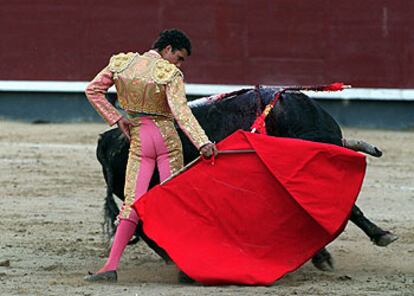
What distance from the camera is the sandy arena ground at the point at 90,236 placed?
4562mm

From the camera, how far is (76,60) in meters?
11.3

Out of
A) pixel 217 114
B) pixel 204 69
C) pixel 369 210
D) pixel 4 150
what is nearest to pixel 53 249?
pixel 217 114

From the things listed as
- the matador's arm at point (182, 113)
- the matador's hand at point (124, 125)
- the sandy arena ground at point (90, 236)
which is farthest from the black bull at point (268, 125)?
the matador's arm at point (182, 113)

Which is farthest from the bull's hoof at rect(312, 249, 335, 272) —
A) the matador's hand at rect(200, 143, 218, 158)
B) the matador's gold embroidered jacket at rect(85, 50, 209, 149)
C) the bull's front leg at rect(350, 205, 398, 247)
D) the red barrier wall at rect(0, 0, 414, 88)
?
the red barrier wall at rect(0, 0, 414, 88)

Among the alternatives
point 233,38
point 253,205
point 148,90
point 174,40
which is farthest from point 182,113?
point 233,38

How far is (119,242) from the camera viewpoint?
4723 millimetres

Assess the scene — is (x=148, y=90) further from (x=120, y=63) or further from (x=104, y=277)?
(x=104, y=277)

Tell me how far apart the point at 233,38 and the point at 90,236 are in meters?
5.23

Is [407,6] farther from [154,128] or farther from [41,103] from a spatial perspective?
[154,128]

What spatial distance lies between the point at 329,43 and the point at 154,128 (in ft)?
20.7

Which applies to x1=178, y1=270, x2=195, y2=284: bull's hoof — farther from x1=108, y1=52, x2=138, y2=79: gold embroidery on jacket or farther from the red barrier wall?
the red barrier wall

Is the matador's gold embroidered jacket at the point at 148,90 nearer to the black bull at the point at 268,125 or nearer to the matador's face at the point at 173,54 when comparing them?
the matador's face at the point at 173,54

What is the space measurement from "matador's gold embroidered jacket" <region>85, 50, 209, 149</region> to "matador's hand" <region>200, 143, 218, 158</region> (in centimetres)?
3

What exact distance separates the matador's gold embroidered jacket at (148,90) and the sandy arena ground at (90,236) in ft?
2.02
